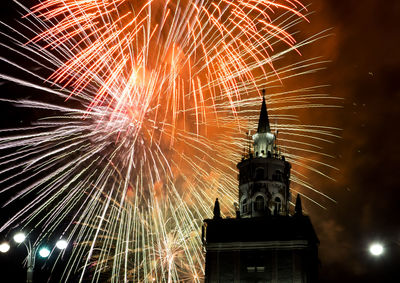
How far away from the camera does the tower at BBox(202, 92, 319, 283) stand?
46406mm

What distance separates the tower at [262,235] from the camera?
4641cm

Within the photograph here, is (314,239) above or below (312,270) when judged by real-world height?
above

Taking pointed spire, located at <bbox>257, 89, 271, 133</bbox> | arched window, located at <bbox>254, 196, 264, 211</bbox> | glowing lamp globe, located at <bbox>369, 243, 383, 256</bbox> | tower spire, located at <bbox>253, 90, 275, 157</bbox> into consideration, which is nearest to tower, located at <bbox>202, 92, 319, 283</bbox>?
arched window, located at <bbox>254, 196, 264, 211</bbox>

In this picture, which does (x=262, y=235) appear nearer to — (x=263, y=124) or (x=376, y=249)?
(x=263, y=124)

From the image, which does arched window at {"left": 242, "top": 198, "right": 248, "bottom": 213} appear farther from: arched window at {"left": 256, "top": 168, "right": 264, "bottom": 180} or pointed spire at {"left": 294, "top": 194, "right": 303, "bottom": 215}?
pointed spire at {"left": 294, "top": 194, "right": 303, "bottom": 215}

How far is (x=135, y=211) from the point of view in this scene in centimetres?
3562

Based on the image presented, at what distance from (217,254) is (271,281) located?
5.44 m

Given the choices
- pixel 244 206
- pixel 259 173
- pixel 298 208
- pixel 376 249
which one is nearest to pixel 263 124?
pixel 259 173

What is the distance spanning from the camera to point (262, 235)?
48000mm

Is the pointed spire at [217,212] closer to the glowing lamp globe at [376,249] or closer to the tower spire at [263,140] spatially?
the tower spire at [263,140]

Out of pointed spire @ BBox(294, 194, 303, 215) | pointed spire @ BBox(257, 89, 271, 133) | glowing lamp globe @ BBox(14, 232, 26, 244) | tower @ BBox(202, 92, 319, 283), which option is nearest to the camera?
glowing lamp globe @ BBox(14, 232, 26, 244)

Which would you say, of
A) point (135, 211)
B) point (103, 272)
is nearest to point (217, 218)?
point (135, 211)

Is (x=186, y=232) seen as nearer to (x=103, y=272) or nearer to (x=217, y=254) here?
(x=217, y=254)

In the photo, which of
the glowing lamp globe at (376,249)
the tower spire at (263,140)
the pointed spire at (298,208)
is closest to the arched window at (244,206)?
the pointed spire at (298,208)
